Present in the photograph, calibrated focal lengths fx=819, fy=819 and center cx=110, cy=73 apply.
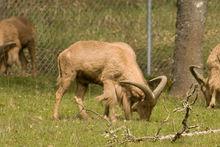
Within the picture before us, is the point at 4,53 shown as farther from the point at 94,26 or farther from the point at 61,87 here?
the point at 61,87

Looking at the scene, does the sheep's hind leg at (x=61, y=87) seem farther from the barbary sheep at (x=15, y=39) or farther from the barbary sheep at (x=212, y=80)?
the barbary sheep at (x=15, y=39)

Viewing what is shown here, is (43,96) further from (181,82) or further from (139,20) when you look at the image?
(139,20)

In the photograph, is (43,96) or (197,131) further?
(43,96)

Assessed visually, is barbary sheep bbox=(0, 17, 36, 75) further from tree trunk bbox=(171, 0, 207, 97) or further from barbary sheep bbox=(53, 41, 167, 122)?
barbary sheep bbox=(53, 41, 167, 122)

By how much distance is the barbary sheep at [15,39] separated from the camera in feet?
61.5

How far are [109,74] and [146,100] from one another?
798mm

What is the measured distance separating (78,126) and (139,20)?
11.5m

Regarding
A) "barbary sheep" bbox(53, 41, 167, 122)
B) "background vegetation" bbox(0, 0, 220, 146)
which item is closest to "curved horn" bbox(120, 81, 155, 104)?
"barbary sheep" bbox(53, 41, 167, 122)

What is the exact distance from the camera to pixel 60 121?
1205 cm

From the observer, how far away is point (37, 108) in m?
13.7

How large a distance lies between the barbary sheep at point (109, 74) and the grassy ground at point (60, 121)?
258 millimetres

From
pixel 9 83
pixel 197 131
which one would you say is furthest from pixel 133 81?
pixel 9 83

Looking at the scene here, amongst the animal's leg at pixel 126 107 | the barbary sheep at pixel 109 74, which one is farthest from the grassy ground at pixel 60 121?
the barbary sheep at pixel 109 74

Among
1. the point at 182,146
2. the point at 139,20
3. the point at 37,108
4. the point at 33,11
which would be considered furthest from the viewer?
the point at 139,20
